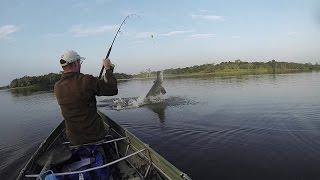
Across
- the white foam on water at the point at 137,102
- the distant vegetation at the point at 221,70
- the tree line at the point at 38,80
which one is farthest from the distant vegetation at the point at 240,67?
the white foam on water at the point at 137,102

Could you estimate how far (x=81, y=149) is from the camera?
6.59 metres

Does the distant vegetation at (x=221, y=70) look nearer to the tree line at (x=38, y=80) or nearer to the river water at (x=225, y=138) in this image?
the tree line at (x=38, y=80)

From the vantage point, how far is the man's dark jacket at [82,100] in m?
6.11

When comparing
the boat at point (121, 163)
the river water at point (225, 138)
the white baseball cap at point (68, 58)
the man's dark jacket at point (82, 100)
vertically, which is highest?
the white baseball cap at point (68, 58)

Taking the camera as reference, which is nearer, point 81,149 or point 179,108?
point 81,149

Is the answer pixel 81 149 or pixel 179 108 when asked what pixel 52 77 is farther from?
pixel 81 149

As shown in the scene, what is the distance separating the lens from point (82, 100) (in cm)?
628

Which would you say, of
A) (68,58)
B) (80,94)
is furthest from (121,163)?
(68,58)

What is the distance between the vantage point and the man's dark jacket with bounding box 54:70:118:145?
6105 mm

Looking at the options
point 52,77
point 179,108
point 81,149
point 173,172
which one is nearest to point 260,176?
point 173,172

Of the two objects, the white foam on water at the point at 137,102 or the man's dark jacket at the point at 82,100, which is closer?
the man's dark jacket at the point at 82,100

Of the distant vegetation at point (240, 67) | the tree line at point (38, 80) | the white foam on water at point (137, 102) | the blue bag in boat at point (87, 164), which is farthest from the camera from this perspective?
the distant vegetation at point (240, 67)

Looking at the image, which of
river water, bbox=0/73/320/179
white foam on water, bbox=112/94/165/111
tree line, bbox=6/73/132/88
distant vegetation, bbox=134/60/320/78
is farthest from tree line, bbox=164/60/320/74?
river water, bbox=0/73/320/179

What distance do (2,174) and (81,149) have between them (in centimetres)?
552
